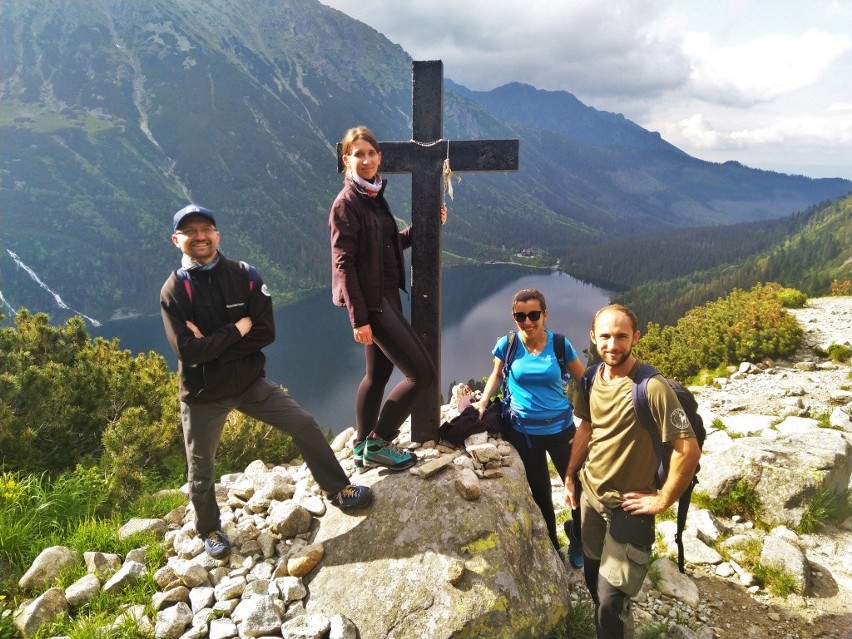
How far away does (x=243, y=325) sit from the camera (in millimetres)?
3258

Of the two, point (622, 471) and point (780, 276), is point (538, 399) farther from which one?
point (780, 276)

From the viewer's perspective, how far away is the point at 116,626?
9.43 ft

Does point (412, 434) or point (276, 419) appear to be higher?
point (276, 419)

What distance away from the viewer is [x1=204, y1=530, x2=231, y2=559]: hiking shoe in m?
3.38

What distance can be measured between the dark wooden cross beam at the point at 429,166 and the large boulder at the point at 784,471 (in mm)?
3609

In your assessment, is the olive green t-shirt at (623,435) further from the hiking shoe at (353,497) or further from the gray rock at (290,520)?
the gray rock at (290,520)

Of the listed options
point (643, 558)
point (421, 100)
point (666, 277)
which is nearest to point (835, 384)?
point (643, 558)

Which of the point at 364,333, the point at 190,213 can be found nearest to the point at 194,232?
the point at 190,213

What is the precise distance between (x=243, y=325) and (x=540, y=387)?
7.54ft

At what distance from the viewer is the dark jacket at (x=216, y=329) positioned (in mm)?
3115

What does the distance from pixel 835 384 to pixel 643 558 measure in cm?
Result: 962

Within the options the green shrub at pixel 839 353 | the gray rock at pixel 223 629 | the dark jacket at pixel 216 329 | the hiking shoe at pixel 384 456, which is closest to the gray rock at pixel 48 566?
the gray rock at pixel 223 629

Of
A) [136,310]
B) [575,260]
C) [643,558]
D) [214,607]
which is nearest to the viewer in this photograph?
[643,558]

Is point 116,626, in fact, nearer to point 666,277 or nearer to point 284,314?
point 284,314
